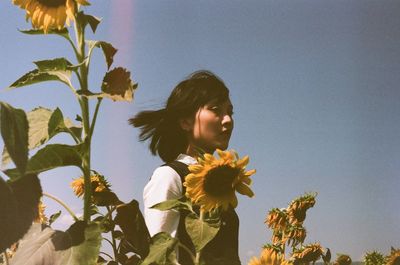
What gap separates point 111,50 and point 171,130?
49.3 inches

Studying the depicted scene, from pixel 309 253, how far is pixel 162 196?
1.20 meters

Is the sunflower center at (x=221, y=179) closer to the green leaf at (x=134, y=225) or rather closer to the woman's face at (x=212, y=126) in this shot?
the green leaf at (x=134, y=225)

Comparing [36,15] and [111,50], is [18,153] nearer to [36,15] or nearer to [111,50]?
[111,50]

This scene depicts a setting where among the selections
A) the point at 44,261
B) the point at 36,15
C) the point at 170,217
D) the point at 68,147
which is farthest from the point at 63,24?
the point at 170,217

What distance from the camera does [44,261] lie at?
80 centimetres

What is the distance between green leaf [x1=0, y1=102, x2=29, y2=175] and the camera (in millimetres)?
507

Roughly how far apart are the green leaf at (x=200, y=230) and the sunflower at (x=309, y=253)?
1.50 meters

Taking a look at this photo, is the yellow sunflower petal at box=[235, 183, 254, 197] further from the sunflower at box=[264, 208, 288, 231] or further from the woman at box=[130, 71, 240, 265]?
the sunflower at box=[264, 208, 288, 231]

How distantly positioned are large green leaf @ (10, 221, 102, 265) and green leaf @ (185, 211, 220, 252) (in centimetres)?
26

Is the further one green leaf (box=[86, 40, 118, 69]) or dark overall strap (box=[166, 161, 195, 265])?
dark overall strap (box=[166, 161, 195, 265])

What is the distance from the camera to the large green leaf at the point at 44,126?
0.85 m

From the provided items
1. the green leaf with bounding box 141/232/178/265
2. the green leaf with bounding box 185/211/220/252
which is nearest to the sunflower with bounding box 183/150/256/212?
the green leaf with bounding box 185/211/220/252

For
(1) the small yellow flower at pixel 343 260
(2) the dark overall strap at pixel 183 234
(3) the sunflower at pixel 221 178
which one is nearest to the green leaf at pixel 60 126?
(3) the sunflower at pixel 221 178

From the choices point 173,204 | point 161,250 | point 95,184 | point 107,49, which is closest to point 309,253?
point 95,184
